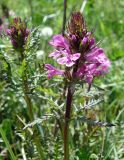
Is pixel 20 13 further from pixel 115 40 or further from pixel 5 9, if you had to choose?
pixel 115 40

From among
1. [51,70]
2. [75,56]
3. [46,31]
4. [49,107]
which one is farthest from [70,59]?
[46,31]

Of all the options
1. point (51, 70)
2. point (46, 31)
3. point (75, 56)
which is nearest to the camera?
point (75, 56)

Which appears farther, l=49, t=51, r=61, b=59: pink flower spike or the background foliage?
the background foliage

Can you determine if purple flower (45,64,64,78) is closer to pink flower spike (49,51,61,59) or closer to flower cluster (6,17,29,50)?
pink flower spike (49,51,61,59)

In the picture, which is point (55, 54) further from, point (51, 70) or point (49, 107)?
point (49, 107)

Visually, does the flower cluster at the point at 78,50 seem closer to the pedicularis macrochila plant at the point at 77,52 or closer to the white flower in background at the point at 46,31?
the pedicularis macrochila plant at the point at 77,52

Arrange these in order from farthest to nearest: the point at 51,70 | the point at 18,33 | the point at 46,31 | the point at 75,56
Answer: the point at 46,31 → the point at 18,33 → the point at 51,70 → the point at 75,56

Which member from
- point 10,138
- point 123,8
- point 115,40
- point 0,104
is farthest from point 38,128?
point 123,8

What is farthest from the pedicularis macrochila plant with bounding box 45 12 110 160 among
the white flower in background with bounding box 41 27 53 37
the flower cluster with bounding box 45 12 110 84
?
the white flower in background with bounding box 41 27 53 37
